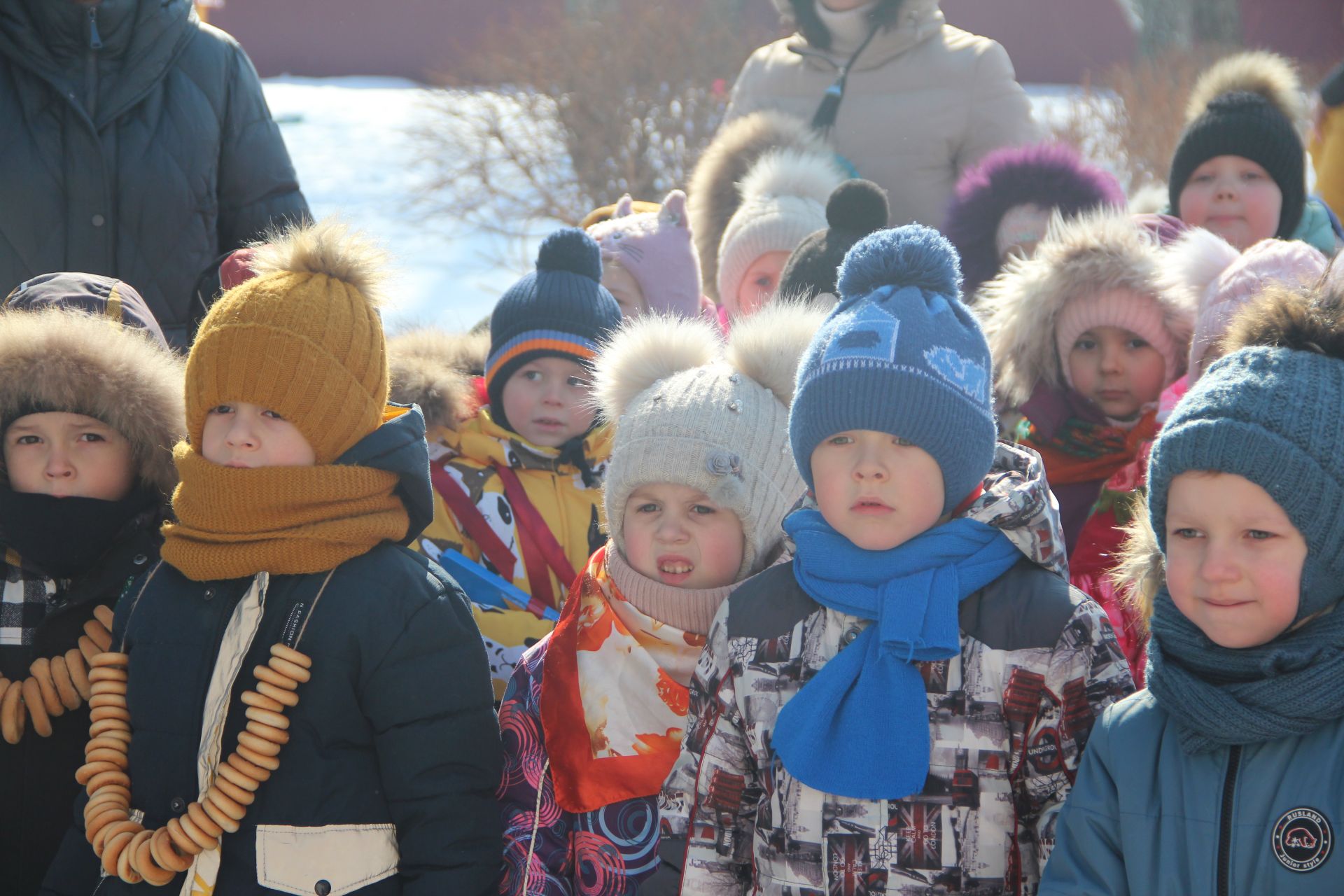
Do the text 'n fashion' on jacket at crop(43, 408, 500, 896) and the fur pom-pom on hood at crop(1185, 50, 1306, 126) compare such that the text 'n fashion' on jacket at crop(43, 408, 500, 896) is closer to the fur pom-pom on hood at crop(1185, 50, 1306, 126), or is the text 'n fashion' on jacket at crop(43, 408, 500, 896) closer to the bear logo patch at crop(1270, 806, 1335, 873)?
the bear logo patch at crop(1270, 806, 1335, 873)

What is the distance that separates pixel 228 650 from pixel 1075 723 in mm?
1653

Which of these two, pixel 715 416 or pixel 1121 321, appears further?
pixel 1121 321

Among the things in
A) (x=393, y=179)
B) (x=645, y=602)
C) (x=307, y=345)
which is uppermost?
(x=393, y=179)

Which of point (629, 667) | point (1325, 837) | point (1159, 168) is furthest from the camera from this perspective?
point (1159, 168)

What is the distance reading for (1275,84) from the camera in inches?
178

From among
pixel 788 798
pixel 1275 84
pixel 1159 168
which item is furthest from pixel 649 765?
pixel 1159 168

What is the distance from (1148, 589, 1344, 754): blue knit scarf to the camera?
194cm

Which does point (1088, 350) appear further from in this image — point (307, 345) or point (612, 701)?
point (307, 345)

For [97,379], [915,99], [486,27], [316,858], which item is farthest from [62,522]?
[486,27]

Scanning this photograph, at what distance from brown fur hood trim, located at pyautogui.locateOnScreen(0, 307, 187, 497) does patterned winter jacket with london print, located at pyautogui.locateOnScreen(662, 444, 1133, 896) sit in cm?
155

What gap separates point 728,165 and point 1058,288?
75.1 inches

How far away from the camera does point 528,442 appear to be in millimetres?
3818

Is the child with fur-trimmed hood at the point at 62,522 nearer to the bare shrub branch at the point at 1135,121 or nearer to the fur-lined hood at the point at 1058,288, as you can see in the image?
the fur-lined hood at the point at 1058,288

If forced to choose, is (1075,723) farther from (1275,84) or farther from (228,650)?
(1275,84)
